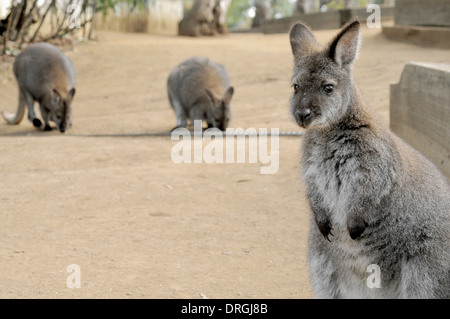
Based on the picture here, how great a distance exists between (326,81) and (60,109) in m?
6.17

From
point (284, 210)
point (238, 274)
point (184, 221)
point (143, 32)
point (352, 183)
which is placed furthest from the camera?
point (143, 32)

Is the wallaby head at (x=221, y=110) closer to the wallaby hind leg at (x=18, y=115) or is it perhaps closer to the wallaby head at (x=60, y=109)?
the wallaby head at (x=60, y=109)

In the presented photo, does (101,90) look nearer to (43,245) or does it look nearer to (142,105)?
(142,105)

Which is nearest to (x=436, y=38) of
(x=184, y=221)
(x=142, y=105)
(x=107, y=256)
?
(x=142, y=105)

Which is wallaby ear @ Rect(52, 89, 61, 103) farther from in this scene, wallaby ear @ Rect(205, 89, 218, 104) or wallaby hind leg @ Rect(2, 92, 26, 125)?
wallaby ear @ Rect(205, 89, 218, 104)

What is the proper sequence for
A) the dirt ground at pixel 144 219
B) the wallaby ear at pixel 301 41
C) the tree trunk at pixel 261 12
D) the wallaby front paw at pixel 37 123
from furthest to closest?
the tree trunk at pixel 261 12, the wallaby front paw at pixel 37 123, the dirt ground at pixel 144 219, the wallaby ear at pixel 301 41

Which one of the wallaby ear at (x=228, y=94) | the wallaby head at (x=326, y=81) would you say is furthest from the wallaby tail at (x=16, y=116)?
the wallaby head at (x=326, y=81)

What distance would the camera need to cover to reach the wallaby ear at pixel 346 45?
324 cm

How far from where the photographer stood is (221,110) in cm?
852

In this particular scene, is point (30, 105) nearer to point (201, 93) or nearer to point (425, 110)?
point (201, 93)

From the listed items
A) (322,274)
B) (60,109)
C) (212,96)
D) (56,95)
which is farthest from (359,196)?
(56,95)

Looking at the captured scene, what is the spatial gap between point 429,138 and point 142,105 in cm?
645

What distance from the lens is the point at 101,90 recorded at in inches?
465

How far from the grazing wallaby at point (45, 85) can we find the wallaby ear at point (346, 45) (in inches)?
237
